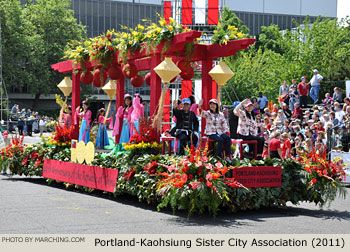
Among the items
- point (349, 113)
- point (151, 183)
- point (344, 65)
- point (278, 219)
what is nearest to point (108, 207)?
point (151, 183)

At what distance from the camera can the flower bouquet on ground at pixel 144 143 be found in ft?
38.8

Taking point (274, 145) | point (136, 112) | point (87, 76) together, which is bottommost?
point (274, 145)

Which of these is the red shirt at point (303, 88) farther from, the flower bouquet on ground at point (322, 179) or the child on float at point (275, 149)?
the flower bouquet on ground at point (322, 179)

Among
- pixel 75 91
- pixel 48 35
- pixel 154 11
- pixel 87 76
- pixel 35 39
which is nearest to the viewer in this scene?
pixel 87 76

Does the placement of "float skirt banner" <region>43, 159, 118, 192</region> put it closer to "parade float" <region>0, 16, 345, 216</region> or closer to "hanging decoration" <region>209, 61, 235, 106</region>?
"parade float" <region>0, 16, 345, 216</region>

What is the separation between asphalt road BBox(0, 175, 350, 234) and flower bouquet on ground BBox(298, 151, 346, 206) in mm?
334

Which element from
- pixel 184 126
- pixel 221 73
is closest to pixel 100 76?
pixel 184 126

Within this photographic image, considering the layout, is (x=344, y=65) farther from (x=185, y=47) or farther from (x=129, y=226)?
(x=129, y=226)

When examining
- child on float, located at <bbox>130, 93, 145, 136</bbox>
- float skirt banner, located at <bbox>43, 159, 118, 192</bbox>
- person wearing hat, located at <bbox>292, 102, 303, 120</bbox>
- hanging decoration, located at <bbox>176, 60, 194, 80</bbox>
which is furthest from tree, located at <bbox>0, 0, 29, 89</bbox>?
hanging decoration, located at <bbox>176, 60, 194, 80</bbox>

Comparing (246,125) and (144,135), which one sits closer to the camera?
(144,135)

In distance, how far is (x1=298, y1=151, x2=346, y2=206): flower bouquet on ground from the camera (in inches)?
442

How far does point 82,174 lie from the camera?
1364cm

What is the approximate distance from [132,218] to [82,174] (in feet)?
12.8

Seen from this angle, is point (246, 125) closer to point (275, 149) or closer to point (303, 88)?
point (275, 149)
